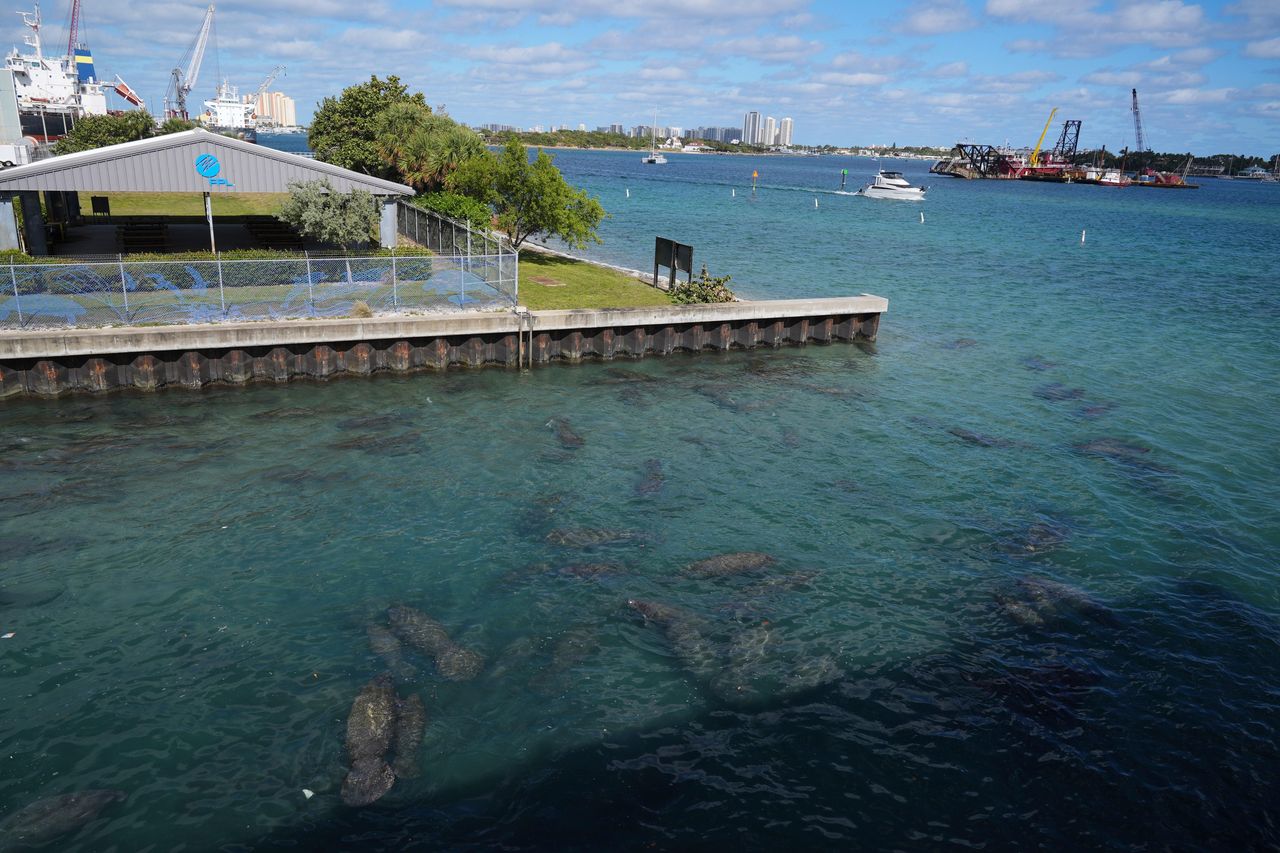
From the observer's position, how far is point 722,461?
21.8 meters

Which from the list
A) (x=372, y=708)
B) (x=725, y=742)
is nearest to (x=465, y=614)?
(x=372, y=708)

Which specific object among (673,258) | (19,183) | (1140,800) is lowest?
(1140,800)

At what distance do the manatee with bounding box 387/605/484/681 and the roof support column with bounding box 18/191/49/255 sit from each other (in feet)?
81.1

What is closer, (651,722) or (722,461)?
(651,722)

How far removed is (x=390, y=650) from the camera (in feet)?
43.7

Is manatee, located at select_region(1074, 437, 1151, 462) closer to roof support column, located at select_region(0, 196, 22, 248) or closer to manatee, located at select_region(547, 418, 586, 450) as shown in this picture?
manatee, located at select_region(547, 418, 586, 450)

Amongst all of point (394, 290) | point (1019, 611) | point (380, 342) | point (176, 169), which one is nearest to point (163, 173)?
point (176, 169)

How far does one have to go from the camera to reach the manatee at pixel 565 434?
73.5 feet

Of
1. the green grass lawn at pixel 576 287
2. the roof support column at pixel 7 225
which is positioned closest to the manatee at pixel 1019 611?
the green grass lawn at pixel 576 287

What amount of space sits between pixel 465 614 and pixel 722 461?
9396 mm

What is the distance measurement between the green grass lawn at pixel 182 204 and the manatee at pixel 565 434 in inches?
1251

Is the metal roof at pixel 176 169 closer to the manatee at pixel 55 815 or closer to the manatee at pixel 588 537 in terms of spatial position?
the manatee at pixel 588 537

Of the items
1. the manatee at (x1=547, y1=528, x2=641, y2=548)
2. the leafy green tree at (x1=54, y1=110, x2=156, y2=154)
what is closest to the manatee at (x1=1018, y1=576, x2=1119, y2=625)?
the manatee at (x1=547, y1=528, x2=641, y2=548)

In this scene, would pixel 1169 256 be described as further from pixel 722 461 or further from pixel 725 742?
pixel 725 742
